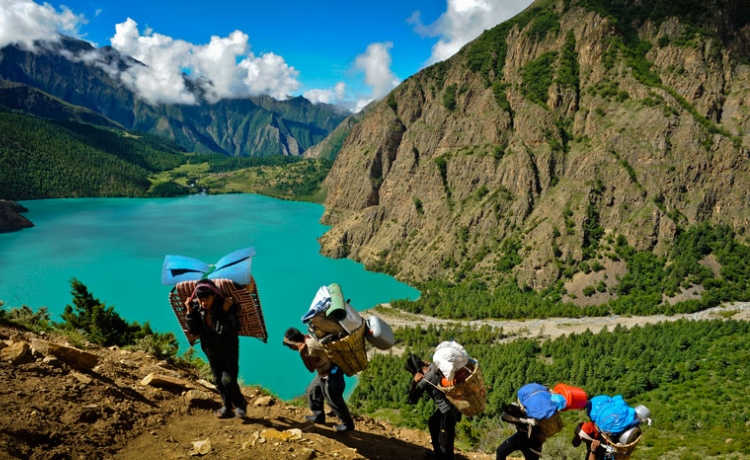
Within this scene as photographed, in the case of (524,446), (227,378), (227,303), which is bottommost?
(524,446)

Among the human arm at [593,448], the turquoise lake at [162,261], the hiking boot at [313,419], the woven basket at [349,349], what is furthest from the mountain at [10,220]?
the human arm at [593,448]

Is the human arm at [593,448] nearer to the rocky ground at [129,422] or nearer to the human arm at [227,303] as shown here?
the rocky ground at [129,422]

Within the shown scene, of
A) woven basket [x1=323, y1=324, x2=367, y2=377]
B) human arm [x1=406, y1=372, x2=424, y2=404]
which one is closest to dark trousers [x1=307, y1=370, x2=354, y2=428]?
woven basket [x1=323, y1=324, x2=367, y2=377]

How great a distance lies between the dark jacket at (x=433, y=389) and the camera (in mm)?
6363

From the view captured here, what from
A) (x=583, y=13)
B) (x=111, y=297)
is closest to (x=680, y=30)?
(x=583, y=13)

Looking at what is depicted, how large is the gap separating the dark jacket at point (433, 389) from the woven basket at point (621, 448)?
209cm

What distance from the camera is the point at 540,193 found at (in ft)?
314

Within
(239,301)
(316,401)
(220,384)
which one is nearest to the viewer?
(239,301)

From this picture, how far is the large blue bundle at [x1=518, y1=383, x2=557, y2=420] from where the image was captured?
231 inches

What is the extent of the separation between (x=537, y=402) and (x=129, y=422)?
6.19 metres

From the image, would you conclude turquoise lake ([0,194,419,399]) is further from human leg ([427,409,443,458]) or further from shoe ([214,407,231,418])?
human leg ([427,409,443,458])

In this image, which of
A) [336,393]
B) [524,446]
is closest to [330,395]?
[336,393]

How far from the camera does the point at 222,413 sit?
7227 mm

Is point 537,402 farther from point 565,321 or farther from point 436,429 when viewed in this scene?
point 565,321
